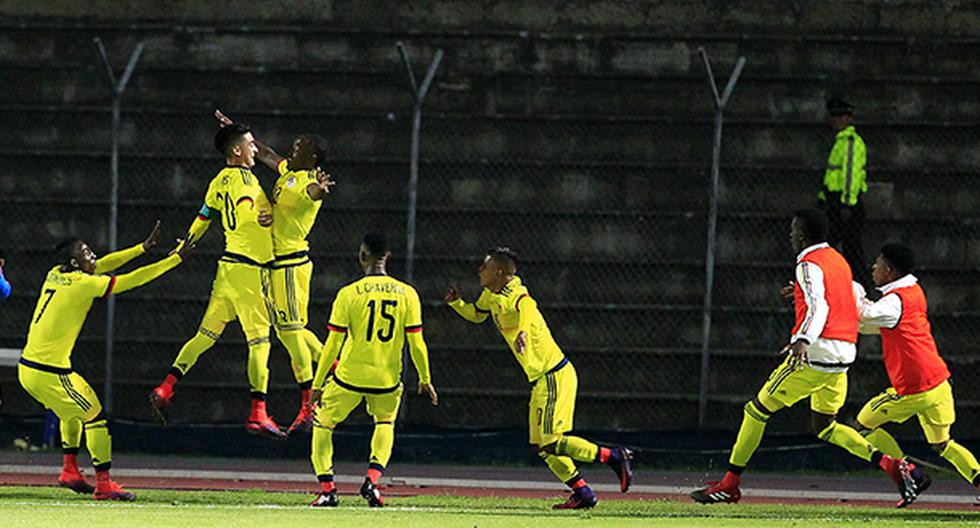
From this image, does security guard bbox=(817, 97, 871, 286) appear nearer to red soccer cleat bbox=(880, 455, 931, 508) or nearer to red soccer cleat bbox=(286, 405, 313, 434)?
red soccer cleat bbox=(880, 455, 931, 508)

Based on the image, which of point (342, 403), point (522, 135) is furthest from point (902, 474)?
point (522, 135)

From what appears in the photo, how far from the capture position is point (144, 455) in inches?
773

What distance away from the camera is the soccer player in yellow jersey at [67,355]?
15.3 meters

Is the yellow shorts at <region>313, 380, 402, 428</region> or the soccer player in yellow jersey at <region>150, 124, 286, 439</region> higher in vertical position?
the soccer player in yellow jersey at <region>150, 124, 286, 439</region>

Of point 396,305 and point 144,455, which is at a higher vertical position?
point 396,305

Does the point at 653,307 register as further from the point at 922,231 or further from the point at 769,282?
the point at 922,231

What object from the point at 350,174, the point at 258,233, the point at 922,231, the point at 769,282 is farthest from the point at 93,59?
the point at 922,231

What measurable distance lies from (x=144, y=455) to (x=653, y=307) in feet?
17.3

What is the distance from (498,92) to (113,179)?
12.7 feet

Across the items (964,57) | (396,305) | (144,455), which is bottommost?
(144,455)

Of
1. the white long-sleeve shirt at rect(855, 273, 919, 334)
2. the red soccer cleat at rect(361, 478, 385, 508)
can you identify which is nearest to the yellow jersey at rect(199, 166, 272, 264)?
the red soccer cleat at rect(361, 478, 385, 508)

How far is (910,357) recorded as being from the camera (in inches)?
594

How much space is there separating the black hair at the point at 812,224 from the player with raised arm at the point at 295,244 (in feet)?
13.8

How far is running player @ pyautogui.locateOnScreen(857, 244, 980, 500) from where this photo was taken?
15.0 meters
